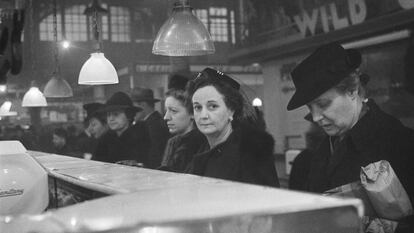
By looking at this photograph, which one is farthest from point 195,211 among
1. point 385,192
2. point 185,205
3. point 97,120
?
point 97,120

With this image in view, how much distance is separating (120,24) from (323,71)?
41.5 feet

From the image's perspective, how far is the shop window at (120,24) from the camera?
46.1 ft

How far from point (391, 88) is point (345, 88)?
628 cm

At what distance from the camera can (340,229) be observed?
0.90 meters

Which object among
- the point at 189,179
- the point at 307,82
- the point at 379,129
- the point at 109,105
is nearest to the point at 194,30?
the point at 109,105

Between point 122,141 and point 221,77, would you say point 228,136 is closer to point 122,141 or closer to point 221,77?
point 221,77

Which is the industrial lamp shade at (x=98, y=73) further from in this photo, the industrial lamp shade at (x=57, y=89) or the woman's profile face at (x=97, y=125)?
the industrial lamp shade at (x=57, y=89)

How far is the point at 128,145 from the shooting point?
4625 millimetres

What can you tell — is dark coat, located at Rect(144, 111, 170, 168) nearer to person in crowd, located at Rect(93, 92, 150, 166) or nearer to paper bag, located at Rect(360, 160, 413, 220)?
person in crowd, located at Rect(93, 92, 150, 166)

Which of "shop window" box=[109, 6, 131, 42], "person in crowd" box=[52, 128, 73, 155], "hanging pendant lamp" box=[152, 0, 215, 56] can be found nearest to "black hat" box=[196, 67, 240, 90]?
"hanging pendant lamp" box=[152, 0, 215, 56]

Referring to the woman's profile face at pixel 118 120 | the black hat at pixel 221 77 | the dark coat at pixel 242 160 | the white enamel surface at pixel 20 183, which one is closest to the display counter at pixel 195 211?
the white enamel surface at pixel 20 183

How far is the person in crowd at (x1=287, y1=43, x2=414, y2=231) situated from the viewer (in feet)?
6.63

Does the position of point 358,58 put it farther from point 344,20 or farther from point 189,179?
point 344,20

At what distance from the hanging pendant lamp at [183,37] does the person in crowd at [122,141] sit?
100cm
